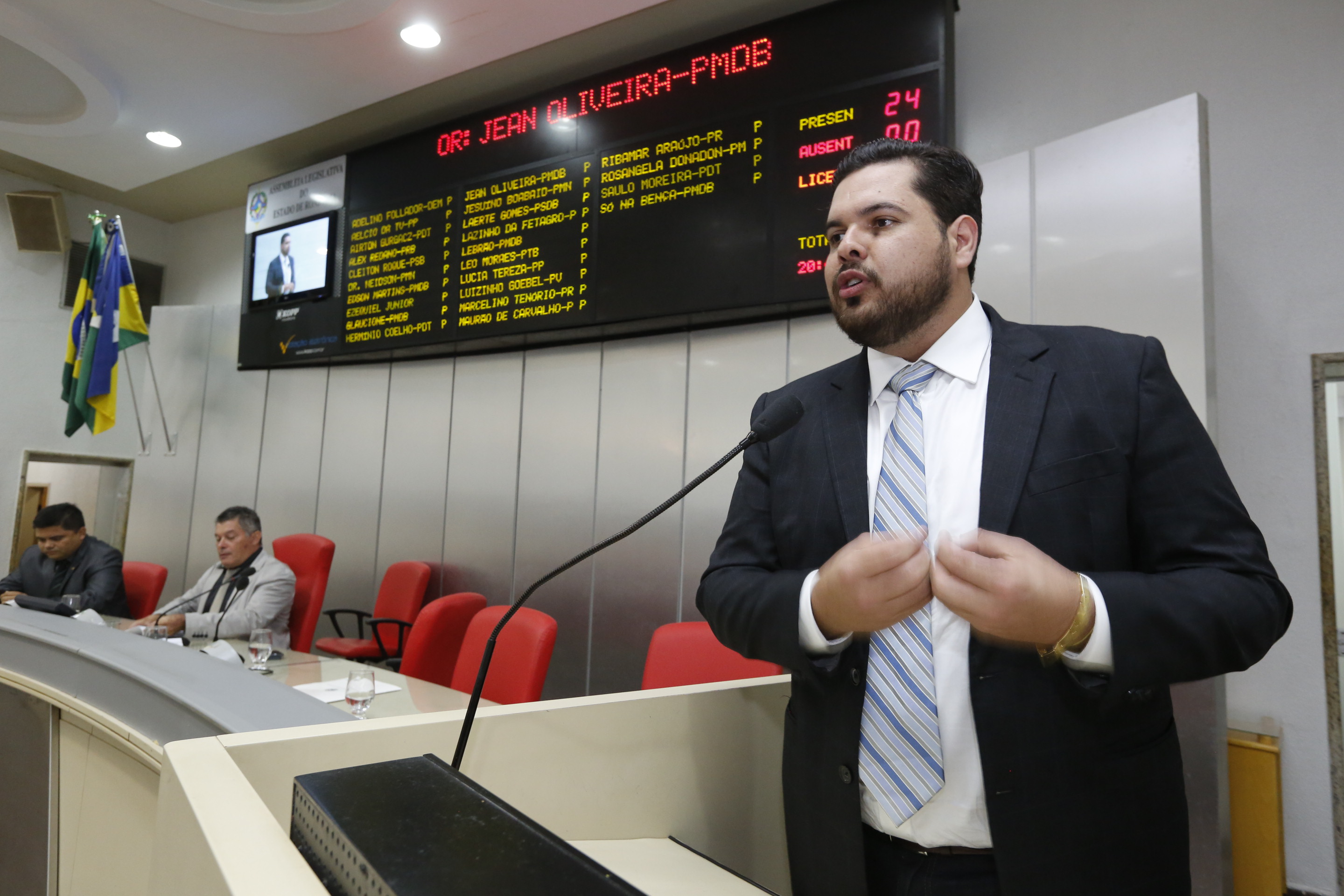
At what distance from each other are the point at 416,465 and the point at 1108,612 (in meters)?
4.61

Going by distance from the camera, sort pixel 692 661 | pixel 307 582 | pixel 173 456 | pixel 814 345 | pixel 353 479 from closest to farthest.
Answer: pixel 692 661, pixel 814 345, pixel 307 582, pixel 353 479, pixel 173 456

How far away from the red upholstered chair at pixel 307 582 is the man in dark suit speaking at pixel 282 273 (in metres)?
1.79

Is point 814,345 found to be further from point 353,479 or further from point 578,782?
point 353,479

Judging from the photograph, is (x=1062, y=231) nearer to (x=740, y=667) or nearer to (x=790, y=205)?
(x=790, y=205)

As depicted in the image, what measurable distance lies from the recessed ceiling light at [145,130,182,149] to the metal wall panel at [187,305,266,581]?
4.77 feet

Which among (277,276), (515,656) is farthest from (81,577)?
(515,656)

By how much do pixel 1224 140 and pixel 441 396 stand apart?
4.18 metres

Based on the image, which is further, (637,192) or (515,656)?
Answer: (637,192)

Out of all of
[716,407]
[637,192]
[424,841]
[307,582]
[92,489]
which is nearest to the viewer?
[424,841]

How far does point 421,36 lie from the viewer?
355 cm

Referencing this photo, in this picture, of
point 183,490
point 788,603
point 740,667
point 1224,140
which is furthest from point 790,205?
point 183,490

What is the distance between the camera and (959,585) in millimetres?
723

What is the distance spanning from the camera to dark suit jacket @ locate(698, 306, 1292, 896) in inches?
31.5

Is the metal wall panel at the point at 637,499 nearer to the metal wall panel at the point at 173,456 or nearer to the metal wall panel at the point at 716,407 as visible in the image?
the metal wall panel at the point at 716,407
